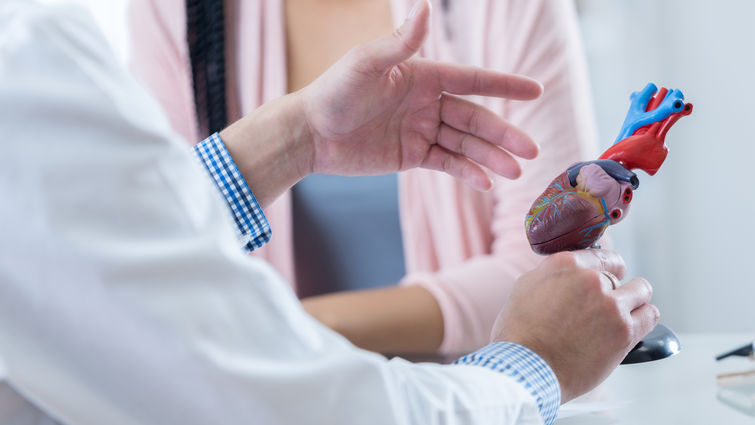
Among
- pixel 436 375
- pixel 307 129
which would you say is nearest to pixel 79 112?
pixel 436 375

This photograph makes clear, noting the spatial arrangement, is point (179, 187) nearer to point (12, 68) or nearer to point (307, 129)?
point (12, 68)

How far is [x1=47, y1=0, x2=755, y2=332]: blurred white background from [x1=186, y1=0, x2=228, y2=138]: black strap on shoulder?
0.27 metres

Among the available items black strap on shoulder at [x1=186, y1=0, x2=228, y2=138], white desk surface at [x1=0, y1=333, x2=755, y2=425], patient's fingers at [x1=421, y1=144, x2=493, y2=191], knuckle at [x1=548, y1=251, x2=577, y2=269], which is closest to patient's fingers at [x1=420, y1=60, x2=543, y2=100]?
patient's fingers at [x1=421, y1=144, x2=493, y2=191]

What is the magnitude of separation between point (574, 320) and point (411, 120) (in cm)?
38

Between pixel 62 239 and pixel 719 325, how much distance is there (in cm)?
158

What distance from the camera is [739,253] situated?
1.51 m

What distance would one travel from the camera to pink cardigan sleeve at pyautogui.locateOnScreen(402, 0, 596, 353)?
3.42 feet

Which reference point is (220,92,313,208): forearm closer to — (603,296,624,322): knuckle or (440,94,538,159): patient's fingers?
(440,94,538,159): patient's fingers

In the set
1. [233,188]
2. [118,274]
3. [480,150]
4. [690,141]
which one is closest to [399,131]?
[480,150]

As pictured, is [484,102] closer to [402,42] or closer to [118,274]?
[402,42]

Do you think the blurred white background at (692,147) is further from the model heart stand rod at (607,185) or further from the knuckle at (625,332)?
the knuckle at (625,332)

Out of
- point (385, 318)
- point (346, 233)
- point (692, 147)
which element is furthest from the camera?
point (692, 147)

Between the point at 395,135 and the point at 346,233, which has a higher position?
the point at 395,135

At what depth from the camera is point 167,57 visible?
4.11 feet
